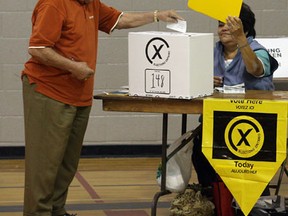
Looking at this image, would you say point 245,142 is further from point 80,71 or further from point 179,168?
point 80,71

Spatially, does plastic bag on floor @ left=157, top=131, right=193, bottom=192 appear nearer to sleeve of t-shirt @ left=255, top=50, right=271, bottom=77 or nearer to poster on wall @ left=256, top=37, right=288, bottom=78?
sleeve of t-shirt @ left=255, top=50, right=271, bottom=77

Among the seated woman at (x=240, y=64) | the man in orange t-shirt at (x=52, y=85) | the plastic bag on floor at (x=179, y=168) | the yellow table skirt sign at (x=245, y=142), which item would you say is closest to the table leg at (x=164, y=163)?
the plastic bag on floor at (x=179, y=168)

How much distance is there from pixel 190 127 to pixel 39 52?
3117mm

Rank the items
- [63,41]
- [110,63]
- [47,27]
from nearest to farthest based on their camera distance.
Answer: [47,27]
[63,41]
[110,63]

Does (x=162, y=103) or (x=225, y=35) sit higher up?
(x=225, y=35)

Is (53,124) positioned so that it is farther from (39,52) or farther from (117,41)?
(117,41)

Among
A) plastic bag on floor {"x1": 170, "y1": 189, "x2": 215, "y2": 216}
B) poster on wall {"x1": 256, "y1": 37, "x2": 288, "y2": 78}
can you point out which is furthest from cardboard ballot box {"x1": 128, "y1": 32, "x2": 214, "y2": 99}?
poster on wall {"x1": 256, "y1": 37, "x2": 288, "y2": 78}

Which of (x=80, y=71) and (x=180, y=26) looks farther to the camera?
(x=180, y=26)

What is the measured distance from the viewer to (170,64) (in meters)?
4.91

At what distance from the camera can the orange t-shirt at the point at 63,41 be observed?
4.86 m

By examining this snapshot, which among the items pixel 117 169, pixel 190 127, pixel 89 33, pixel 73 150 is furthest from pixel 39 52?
pixel 190 127

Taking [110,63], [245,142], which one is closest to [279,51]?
[245,142]

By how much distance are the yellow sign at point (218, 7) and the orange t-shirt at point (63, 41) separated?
0.62 metres

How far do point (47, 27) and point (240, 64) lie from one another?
127 centimetres
